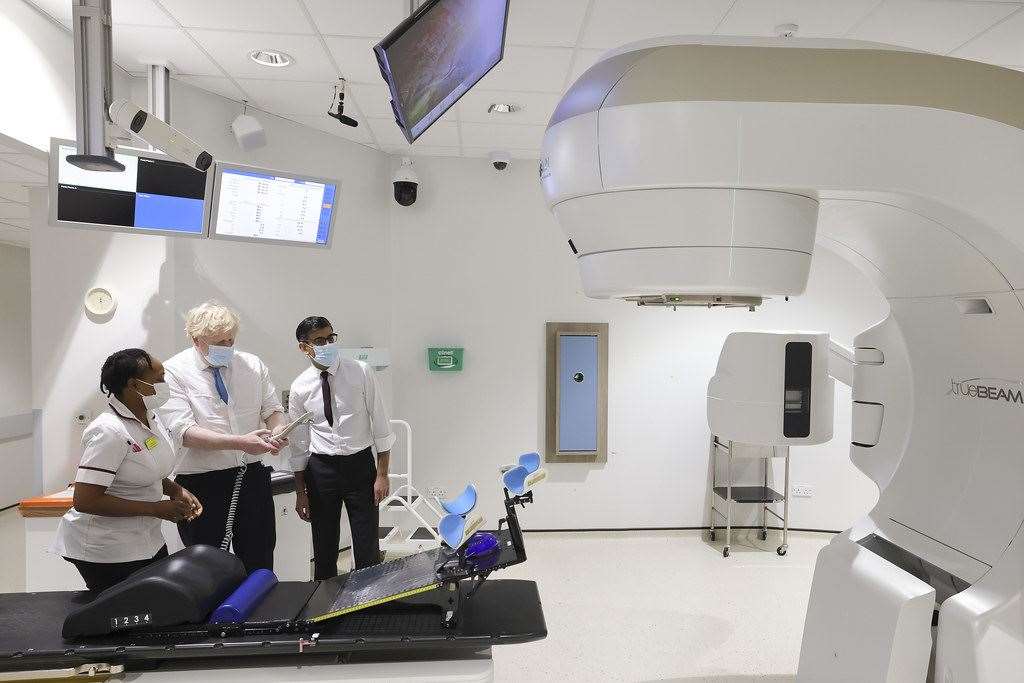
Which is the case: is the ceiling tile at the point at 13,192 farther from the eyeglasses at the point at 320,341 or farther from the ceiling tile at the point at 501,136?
the ceiling tile at the point at 501,136

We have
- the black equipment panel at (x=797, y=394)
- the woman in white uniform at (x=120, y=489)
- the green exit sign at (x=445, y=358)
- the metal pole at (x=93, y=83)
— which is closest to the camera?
the black equipment panel at (x=797, y=394)

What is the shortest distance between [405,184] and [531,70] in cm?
156

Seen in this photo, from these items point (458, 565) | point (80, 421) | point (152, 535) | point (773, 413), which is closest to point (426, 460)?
point (80, 421)

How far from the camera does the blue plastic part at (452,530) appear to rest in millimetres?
1581

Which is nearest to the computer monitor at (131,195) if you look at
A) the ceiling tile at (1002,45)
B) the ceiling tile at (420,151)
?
the ceiling tile at (420,151)

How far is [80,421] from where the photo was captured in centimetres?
294

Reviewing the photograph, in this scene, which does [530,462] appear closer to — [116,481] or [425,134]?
[116,481]

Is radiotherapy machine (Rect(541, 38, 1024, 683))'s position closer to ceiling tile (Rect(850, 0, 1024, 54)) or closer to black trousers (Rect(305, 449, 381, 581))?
ceiling tile (Rect(850, 0, 1024, 54))

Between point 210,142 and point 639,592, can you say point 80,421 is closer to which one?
point 210,142

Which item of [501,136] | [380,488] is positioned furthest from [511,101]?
[380,488]

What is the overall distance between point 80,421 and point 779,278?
3.38 meters

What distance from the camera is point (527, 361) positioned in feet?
14.8

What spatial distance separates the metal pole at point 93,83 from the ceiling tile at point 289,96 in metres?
1.46

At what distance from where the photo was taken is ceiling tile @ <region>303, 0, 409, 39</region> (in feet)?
Result: 7.65
